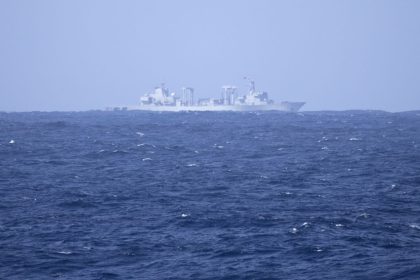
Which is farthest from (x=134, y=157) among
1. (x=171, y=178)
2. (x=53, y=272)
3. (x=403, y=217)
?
(x=53, y=272)

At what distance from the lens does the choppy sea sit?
2338 cm

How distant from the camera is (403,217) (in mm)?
30891

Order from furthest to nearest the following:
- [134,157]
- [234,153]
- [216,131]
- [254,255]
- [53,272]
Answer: [216,131]
[234,153]
[134,157]
[254,255]
[53,272]

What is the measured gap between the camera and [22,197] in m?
36.7

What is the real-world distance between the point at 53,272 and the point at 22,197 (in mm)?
14996

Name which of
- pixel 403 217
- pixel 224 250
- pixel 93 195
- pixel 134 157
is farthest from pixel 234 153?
pixel 224 250

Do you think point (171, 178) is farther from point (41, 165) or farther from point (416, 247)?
point (416, 247)

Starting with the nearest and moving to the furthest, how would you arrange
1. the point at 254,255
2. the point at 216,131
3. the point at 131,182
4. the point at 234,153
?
the point at 254,255
the point at 131,182
the point at 234,153
the point at 216,131

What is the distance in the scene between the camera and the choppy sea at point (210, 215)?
23.4 meters

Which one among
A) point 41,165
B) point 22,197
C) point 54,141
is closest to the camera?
point 22,197

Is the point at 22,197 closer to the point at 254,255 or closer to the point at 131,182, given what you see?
the point at 131,182

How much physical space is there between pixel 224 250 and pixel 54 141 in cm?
5425

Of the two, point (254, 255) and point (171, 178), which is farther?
point (171, 178)

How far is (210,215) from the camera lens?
3177cm
